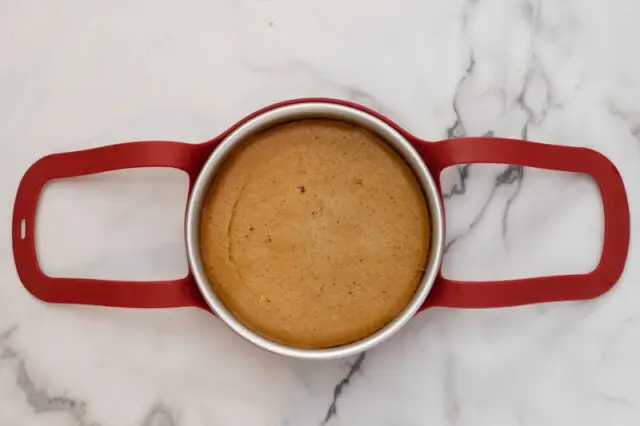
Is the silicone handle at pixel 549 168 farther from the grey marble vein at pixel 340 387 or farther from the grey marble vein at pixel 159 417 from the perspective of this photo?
the grey marble vein at pixel 159 417

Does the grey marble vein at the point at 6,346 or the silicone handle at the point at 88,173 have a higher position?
the silicone handle at the point at 88,173

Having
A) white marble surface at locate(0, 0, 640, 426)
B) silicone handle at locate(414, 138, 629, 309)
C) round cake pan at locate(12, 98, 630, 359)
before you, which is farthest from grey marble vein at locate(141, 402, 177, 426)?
silicone handle at locate(414, 138, 629, 309)

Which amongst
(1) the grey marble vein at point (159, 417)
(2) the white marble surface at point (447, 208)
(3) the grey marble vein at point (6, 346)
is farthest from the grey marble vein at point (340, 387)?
(3) the grey marble vein at point (6, 346)

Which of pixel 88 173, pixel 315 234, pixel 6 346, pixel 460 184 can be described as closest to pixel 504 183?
pixel 460 184

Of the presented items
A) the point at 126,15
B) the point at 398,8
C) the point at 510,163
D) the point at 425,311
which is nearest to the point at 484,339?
the point at 425,311

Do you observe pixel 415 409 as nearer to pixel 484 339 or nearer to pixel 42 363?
pixel 484 339

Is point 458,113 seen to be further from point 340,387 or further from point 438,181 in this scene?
point 340,387

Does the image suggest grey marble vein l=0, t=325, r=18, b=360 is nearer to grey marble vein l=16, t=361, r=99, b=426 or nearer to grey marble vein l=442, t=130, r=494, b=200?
grey marble vein l=16, t=361, r=99, b=426
